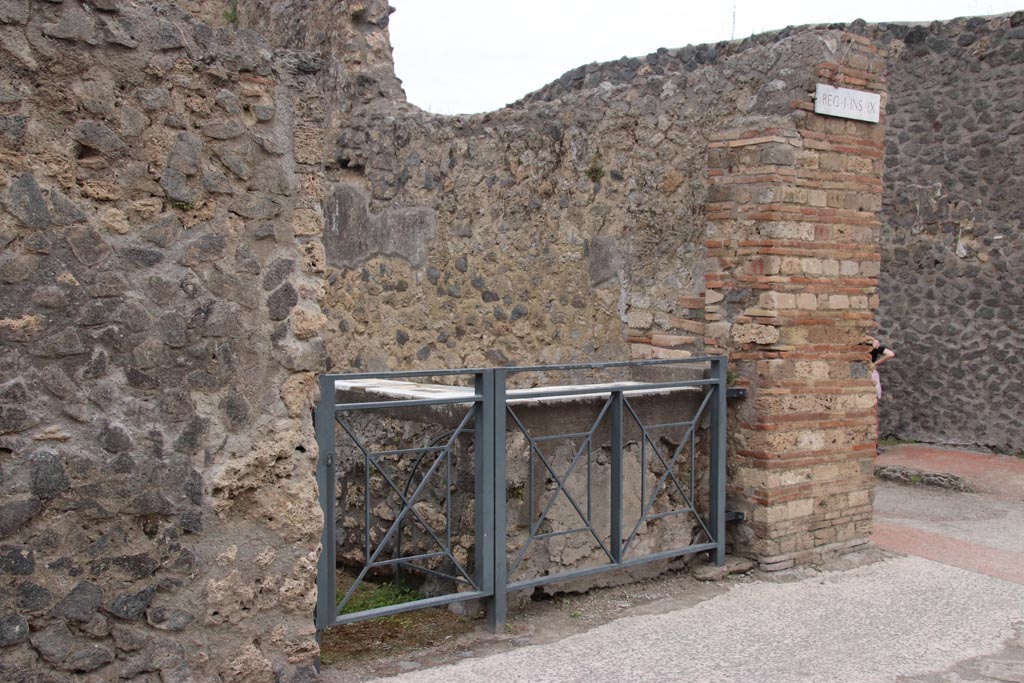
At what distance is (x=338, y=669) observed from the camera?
405 centimetres

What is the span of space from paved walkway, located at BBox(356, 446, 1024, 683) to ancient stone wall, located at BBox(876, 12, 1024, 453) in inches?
162

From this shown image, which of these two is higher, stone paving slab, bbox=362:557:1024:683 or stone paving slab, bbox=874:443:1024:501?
stone paving slab, bbox=362:557:1024:683

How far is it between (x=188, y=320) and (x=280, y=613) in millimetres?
1087

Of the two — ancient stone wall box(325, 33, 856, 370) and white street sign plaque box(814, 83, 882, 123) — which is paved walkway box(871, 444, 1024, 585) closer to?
ancient stone wall box(325, 33, 856, 370)

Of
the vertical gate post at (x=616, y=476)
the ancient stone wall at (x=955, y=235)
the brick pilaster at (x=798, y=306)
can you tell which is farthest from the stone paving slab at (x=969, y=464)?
the vertical gate post at (x=616, y=476)

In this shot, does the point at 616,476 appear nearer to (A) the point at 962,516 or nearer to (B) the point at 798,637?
(B) the point at 798,637

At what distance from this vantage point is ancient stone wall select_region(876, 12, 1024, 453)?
9.84 meters

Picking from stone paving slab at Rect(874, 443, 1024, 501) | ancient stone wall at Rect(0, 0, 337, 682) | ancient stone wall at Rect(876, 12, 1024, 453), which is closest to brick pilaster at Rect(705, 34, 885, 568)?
ancient stone wall at Rect(0, 0, 337, 682)

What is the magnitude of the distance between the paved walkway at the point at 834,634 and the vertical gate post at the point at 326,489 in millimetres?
381

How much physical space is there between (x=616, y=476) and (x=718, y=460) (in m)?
0.77

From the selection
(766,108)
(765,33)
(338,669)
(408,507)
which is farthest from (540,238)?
(765,33)

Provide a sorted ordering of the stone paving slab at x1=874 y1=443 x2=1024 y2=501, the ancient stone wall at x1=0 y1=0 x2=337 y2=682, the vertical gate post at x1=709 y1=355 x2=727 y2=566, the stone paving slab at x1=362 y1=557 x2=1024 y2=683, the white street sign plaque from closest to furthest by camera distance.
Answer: the ancient stone wall at x1=0 y1=0 x2=337 y2=682, the stone paving slab at x1=362 y1=557 x2=1024 y2=683, the vertical gate post at x1=709 y1=355 x2=727 y2=566, the white street sign plaque, the stone paving slab at x1=874 y1=443 x2=1024 y2=501

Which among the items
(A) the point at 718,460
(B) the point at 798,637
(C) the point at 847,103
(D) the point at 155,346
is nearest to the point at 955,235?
(C) the point at 847,103

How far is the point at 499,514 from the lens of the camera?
4523mm
